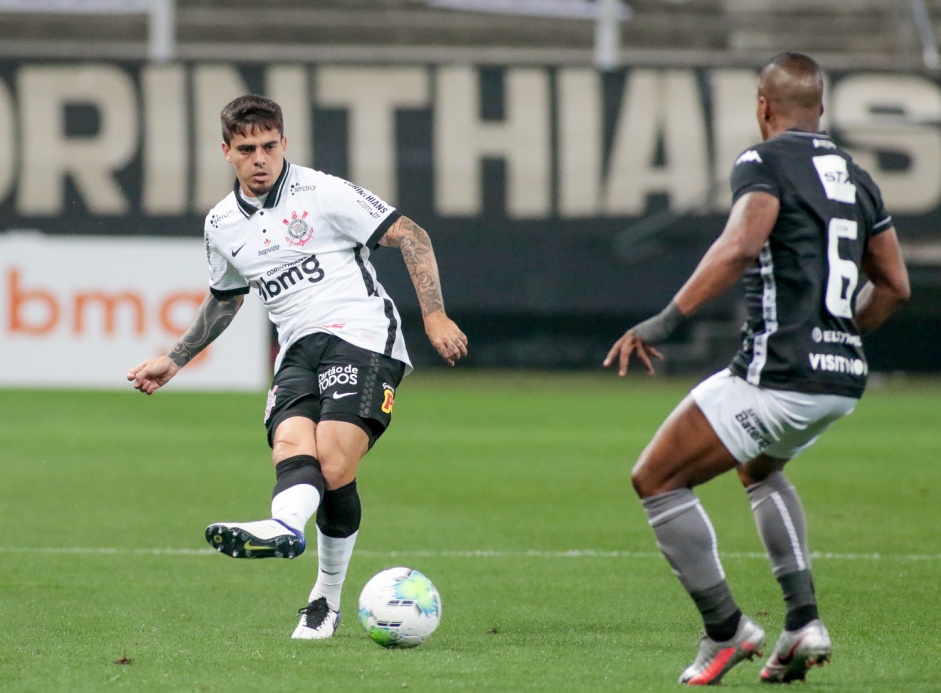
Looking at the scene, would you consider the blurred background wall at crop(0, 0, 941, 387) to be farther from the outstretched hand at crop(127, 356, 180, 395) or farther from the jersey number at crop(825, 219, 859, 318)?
the jersey number at crop(825, 219, 859, 318)

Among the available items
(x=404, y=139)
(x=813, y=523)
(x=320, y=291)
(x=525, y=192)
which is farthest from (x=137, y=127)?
(x=320, y=291)

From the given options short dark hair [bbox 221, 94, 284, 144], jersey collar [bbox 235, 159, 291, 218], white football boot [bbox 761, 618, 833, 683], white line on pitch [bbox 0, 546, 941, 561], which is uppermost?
short dark hair [bbox 221, 94, 284, 144]

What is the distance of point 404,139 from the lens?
77.3ft

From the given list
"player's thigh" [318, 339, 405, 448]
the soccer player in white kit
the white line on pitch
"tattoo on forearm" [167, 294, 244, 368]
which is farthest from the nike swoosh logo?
the white line on pitch

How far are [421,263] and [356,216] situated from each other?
0.33 m

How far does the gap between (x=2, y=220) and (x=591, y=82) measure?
30.4 feet

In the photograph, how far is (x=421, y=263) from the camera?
20.0 ft

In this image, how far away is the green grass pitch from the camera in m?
5.32

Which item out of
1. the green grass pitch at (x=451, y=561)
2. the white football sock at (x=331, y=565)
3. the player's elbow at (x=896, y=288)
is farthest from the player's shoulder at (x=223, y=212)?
the player's elbow at (x=896, y=288)

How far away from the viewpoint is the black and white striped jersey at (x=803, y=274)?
15.8 feet

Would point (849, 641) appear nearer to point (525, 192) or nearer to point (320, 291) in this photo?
point (320, 291)

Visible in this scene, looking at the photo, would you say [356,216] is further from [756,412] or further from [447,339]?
[756,412]

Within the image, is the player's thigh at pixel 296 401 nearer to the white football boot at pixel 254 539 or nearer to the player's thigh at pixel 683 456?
the white football boot at pixel 254 539

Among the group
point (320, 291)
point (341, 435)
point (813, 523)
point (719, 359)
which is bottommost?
point (719, 359)
